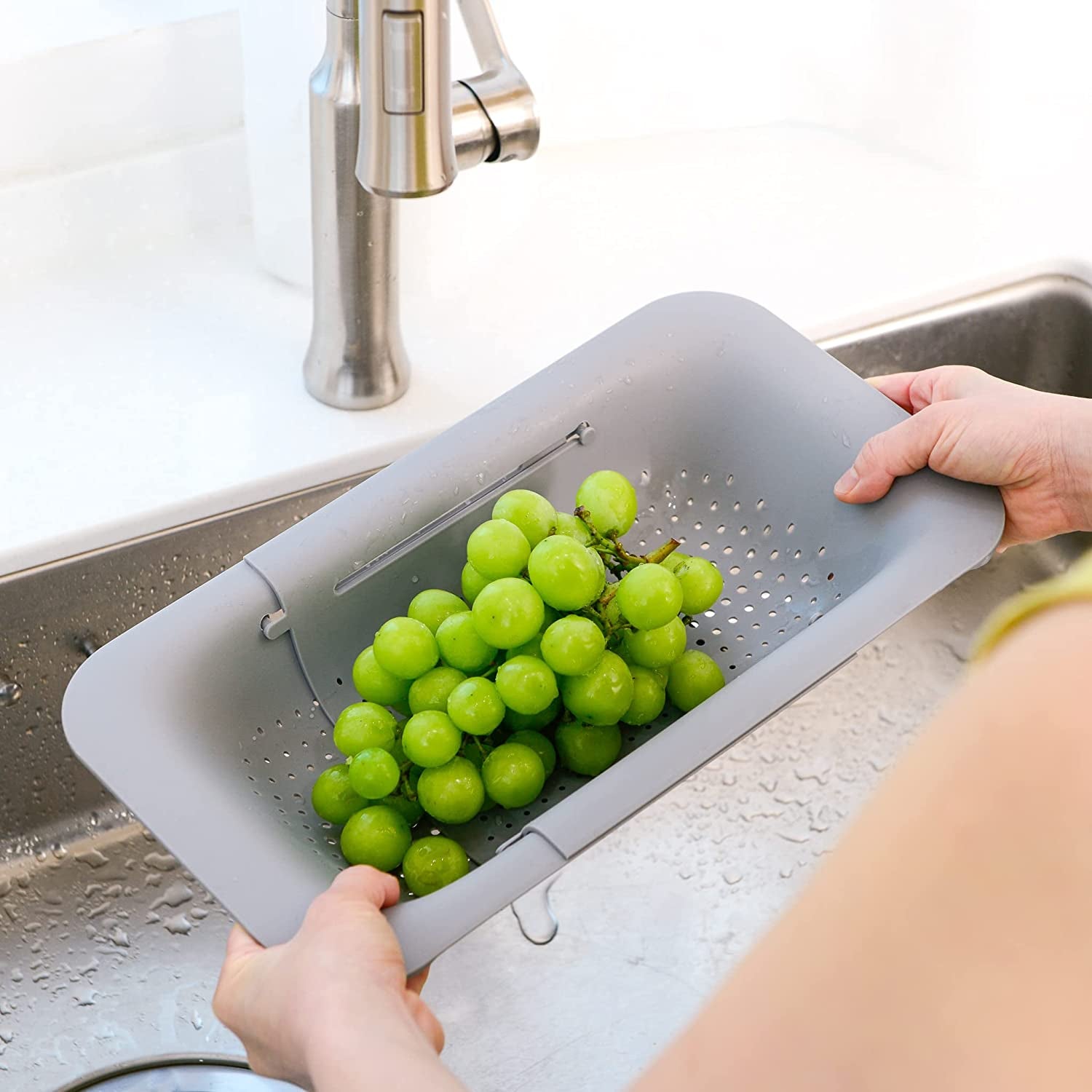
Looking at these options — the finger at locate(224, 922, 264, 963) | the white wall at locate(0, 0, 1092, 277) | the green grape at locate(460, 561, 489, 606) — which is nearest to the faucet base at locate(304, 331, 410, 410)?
the white wall at locate(0, 0, 1092, 277)

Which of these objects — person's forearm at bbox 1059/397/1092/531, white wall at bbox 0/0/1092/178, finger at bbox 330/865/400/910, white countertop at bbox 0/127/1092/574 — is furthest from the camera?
white wall at bbox 0/0/1092/178

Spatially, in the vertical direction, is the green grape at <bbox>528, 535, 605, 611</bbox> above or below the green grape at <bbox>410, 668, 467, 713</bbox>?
above

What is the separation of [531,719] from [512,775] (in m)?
0.05

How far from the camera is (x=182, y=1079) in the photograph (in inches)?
33.3

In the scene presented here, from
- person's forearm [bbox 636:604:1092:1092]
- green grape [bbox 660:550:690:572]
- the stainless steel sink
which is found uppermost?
person's forearm [bbox 636:604:1092:1092]

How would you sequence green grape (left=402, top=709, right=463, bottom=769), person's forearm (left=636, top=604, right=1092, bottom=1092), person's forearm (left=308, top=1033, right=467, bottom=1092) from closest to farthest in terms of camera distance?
person's forearm (left=636, top=604, right=1092, bottom=1092)
person's forearm (left=308, top=1033, right=467, bottom=1092)
green grape (left=402, top=709, right=463, bottom=769)

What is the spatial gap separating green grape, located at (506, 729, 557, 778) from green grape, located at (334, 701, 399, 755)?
69 mm

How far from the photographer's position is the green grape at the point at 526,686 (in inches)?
25.9

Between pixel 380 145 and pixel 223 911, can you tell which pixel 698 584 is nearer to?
pixel 380 145

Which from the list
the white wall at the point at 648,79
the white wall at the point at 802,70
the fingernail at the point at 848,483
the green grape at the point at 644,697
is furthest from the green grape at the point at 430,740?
the white wall at the point at 802,70

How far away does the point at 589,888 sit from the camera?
38.0 inches

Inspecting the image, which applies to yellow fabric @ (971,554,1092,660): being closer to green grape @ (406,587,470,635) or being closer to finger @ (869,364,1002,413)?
green grape @ (406,587,470,635)

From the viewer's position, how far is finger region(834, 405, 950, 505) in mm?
714

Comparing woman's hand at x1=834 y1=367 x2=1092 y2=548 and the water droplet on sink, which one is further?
the water droplet on sink
